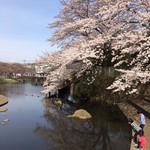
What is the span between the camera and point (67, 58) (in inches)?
1009

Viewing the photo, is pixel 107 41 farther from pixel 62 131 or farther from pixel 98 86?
pixel 62 131

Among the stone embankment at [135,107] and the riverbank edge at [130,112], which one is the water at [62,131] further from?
the stone embankment at [135,107]

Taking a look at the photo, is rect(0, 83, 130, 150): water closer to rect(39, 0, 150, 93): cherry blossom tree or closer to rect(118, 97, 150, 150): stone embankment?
rect(118, 97, 150, 150): stone embankment

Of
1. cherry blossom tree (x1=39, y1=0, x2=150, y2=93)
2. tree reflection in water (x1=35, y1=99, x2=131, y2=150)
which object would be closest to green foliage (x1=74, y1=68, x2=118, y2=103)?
cherry blossom tree (x1=39, y1=0, x2=150, y2=93)

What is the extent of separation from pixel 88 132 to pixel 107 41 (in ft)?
29.0

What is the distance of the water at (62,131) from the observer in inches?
610

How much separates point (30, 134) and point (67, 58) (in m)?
9.55

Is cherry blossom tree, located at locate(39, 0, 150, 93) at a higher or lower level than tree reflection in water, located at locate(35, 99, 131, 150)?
higher

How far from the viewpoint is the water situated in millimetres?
15492

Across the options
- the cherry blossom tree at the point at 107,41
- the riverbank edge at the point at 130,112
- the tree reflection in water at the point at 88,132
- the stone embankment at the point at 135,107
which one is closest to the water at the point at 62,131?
the tree reflection in water at the point at 88,132

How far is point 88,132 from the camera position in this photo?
18.4 metres

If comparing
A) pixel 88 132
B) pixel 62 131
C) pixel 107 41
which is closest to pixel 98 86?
pixel 107 41

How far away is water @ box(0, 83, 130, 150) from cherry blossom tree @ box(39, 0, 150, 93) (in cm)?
261

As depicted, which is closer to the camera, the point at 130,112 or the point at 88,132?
the point at 88,132
